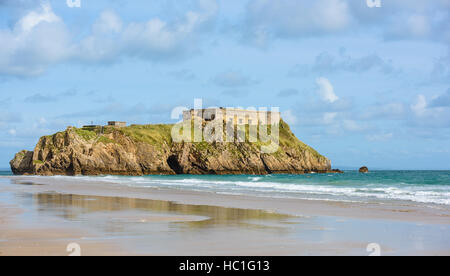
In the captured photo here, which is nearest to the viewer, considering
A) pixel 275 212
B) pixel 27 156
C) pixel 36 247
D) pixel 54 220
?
pixel 36 247

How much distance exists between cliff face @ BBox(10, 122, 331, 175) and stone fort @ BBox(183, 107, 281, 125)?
1172 centimetres

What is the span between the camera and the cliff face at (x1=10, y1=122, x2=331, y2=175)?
88438mm

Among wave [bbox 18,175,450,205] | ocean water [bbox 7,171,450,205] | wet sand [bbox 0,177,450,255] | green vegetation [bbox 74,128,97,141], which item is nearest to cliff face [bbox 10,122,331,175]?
green vegetation [bbox 74,128,97,141]

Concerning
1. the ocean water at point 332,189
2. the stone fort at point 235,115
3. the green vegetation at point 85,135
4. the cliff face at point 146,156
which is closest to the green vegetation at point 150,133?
the cliff face at point 146,156

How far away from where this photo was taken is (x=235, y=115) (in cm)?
12875

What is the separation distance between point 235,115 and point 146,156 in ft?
121

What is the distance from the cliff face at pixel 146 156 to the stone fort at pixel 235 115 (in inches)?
461

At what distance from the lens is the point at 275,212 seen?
16.0 m

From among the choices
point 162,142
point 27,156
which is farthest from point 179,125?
point 27,156

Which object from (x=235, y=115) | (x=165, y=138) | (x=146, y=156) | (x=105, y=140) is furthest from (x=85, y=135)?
(x=235, y=115)
